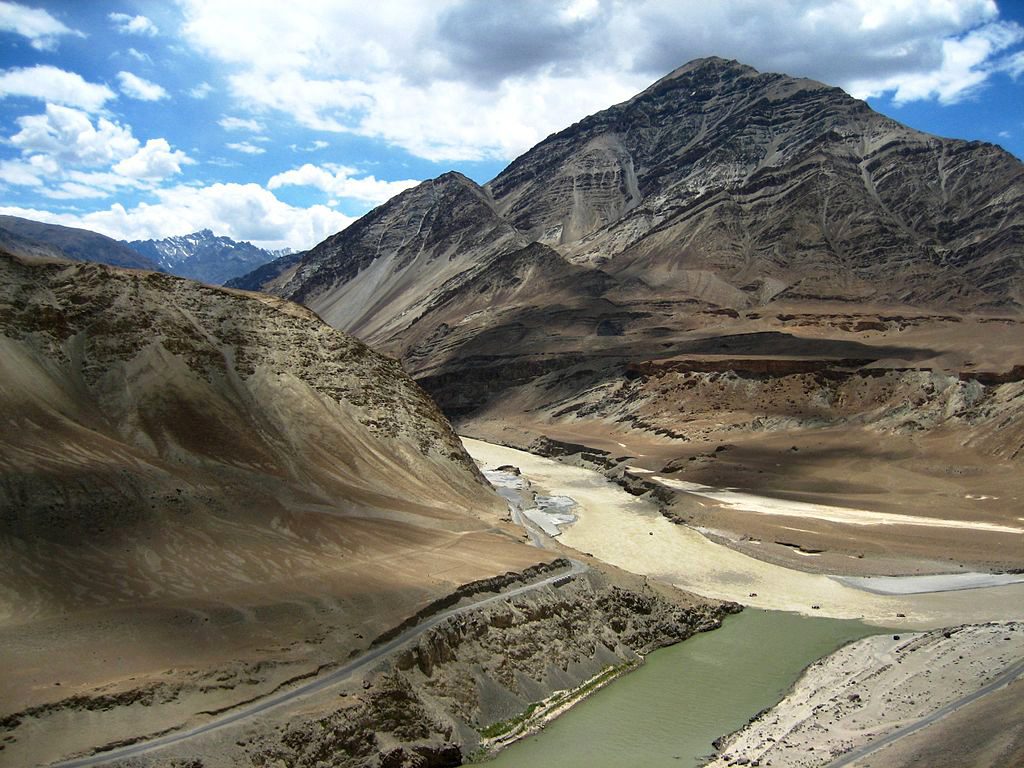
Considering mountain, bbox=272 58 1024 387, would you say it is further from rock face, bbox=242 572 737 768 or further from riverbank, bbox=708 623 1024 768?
riverbank, bbox=708 623 1024 768

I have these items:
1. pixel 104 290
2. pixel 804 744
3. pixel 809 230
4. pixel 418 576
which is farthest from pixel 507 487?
pixel 809 230

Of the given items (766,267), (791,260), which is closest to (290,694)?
(766,267)

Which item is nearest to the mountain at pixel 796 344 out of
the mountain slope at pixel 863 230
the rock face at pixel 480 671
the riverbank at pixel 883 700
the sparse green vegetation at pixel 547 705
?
the mountain slope at pixel 863 230

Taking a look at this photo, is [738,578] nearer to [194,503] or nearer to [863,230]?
[194,503]

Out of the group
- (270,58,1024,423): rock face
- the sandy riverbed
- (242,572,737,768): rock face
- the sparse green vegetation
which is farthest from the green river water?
(270,58,1024,423): rock face

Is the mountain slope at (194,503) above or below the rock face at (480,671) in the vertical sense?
above

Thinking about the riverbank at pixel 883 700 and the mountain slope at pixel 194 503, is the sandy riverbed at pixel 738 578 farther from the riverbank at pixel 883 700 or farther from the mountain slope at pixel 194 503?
the mountain slope at pixel 194 503
